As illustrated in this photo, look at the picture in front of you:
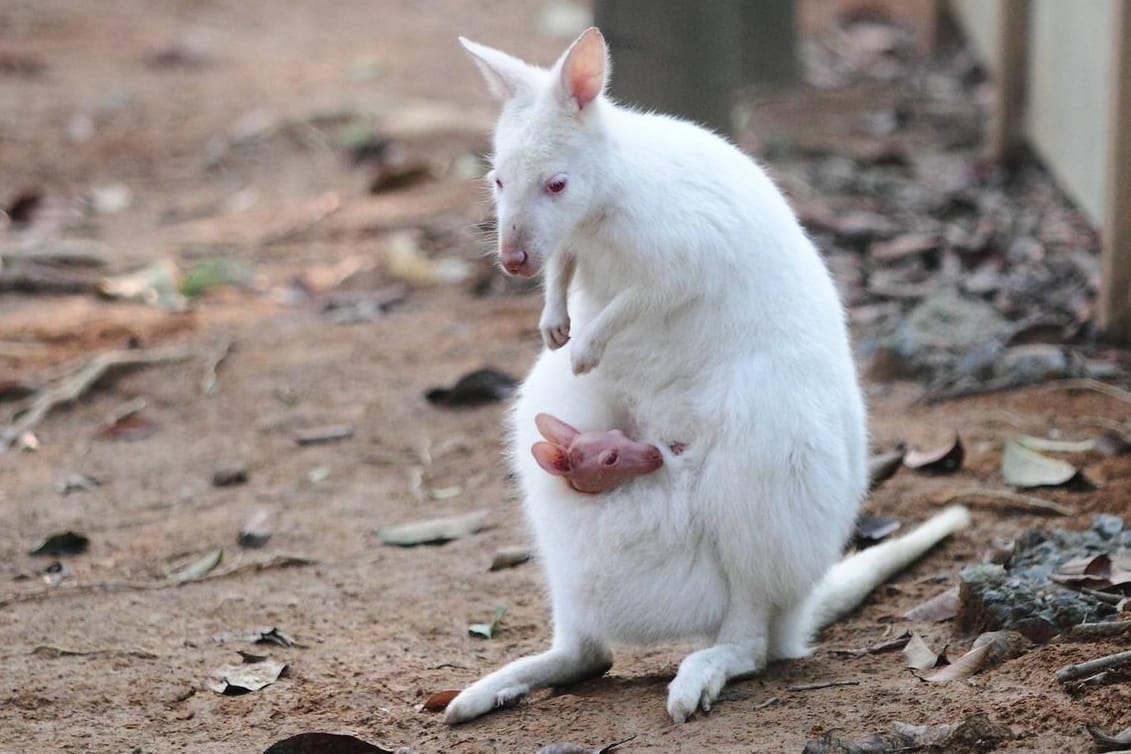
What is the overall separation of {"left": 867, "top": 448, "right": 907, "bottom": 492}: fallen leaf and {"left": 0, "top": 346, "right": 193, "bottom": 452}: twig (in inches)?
93.9

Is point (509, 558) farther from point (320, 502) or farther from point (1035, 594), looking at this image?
point (1035, 594)

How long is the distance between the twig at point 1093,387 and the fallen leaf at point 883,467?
2.23ft

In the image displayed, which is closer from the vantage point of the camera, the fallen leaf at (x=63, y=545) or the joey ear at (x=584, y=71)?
the joey ear at (x=584, y=71)

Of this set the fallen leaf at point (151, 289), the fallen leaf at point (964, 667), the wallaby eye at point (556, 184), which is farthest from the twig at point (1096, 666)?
the fallen leaf at point (151, 289)

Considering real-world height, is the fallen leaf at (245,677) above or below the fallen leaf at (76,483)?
above

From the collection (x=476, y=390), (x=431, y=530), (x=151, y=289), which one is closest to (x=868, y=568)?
(x=431, y=530)

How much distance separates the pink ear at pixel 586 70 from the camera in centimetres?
269

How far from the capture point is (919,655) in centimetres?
291

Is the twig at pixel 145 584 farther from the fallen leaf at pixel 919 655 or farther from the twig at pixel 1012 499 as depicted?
the twig at pixel 1012 499

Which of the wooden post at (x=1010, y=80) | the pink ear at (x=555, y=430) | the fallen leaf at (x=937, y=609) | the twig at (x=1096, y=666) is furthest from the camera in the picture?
the wooden post at (x=1010, y=80)

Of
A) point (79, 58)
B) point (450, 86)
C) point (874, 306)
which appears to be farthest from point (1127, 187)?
point (79, 58)

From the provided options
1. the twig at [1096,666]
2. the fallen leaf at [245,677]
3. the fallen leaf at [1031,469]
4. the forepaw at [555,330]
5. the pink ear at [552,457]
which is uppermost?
the forepaw at [555,330]

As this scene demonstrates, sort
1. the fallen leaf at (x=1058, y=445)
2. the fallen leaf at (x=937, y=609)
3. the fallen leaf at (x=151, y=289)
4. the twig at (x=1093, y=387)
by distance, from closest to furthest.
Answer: the fallen leaf at (x=937, y=609)
the fallen leaf at (x=1058, y=445)
the twig at (x=1093, y=387)
the fallen leaf at (x=151, y=289)

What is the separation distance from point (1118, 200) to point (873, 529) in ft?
4.91
